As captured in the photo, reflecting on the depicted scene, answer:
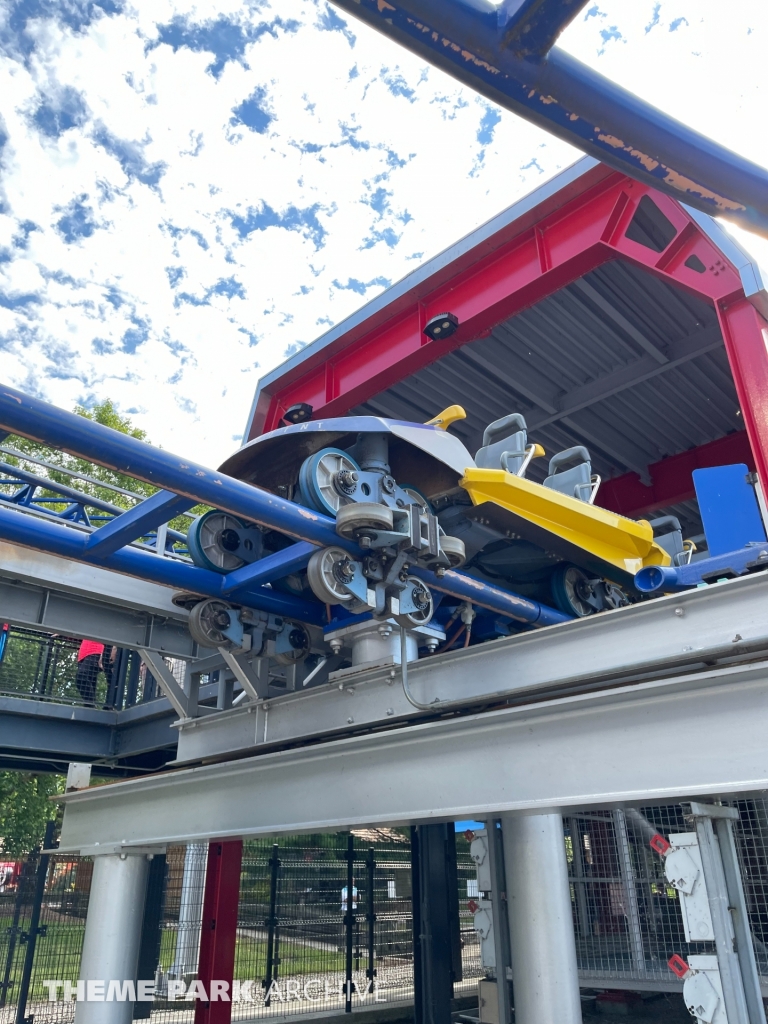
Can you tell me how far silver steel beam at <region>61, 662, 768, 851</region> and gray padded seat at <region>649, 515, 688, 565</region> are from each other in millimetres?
2984

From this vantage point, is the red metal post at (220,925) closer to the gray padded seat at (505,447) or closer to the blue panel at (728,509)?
the gray padded seat at (505,447)

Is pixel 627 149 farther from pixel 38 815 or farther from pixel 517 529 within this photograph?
pixel 38 815

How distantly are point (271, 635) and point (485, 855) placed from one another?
3467mm

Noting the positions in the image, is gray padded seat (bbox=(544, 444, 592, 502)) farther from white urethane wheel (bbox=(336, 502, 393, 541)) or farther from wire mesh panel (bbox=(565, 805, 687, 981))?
wire mesh panel (bbox=(565, 805, 687, 981))

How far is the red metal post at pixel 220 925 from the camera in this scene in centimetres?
628

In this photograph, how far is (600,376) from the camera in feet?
28.2

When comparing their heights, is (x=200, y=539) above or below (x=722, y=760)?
above

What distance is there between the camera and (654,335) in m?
8.01

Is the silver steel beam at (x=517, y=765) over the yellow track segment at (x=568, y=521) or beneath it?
beneath

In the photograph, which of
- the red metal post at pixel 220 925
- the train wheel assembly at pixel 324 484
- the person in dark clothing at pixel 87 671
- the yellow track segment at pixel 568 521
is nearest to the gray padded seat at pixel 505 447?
the yellow track segment at pixel 568 521

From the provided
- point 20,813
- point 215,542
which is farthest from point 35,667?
point 20,813

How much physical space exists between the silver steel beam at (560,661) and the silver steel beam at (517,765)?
0.72ft

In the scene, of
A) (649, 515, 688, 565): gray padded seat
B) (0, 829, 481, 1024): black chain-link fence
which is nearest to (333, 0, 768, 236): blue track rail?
(649, 515, 688, 565): gray padded seat

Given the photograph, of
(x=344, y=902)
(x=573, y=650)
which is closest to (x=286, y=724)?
(x=573, y=650)
